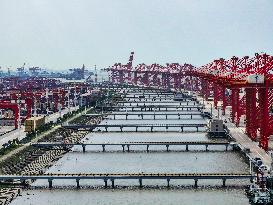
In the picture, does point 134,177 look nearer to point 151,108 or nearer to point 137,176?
point 137,176

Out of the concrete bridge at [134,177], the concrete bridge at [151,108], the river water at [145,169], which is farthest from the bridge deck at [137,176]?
the concrete bridge at [151,108]

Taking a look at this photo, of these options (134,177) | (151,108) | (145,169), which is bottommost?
(145,169)

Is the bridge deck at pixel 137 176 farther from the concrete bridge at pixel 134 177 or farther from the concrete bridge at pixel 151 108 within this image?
the concrete bridge at pixel 151 108

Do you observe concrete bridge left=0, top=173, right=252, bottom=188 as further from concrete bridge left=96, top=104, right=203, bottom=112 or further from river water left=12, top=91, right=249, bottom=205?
→ concrete bridge left=96, top=104, right=203, bottom=112

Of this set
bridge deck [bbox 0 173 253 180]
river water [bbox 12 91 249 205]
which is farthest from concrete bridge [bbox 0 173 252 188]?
river water [bbox 12 91 249 205]

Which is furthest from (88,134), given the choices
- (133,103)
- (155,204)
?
(133,103)

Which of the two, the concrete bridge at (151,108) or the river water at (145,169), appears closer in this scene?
the river water at (145,169)

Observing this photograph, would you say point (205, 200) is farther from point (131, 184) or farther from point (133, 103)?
point (133, 103)

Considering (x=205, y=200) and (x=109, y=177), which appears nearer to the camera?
(x=205, y=200)

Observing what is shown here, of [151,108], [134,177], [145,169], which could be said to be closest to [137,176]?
[134,177]
